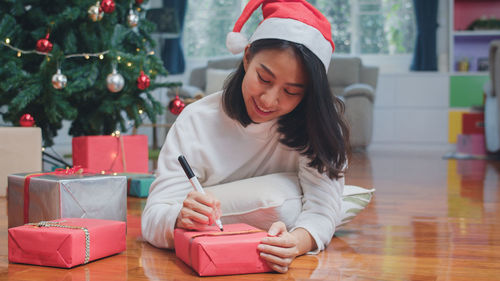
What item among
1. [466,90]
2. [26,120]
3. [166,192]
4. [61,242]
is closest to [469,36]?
[466,90]

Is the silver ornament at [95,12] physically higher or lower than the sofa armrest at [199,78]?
higher

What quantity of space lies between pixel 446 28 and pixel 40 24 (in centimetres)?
468

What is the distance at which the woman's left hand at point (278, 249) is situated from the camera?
100cm

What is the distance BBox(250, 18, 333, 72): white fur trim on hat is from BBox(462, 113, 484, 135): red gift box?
3973 mm

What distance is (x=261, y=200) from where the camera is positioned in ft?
3.94

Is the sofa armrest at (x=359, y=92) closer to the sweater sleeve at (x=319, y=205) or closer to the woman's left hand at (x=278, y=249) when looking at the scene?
the sweater sleeve at (x=319, y=205)

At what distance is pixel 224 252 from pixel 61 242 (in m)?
0.33

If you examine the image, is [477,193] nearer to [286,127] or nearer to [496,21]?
[286,127]

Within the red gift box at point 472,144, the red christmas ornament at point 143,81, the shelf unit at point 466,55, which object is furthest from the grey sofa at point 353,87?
the red christmas ornament at point 143,81

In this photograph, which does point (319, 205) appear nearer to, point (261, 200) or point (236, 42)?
point (261, 200)

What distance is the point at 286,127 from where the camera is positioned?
48.6 inches

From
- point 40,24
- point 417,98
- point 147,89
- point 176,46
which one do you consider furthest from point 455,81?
point 40,24

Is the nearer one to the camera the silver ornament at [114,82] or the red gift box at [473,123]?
the silver ornament at [114,82]

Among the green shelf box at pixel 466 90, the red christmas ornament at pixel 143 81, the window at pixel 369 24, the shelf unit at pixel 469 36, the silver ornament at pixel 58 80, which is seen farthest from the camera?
the window at pixel 369 24
